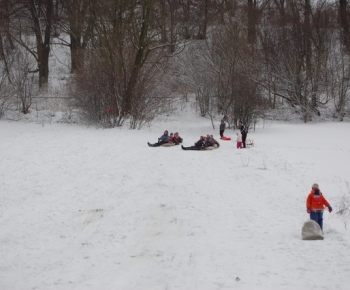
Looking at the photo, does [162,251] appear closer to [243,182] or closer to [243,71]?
[243,182]

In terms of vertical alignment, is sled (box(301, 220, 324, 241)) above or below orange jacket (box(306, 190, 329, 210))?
below

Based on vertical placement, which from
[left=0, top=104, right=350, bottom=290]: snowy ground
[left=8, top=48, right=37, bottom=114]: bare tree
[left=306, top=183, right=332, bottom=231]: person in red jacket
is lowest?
[left=0, top=104, right=350, bottom=290]: snowy ground

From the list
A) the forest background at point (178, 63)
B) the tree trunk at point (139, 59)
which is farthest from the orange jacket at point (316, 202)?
the tree trunk at point (139, 59)

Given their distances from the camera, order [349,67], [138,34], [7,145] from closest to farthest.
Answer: [7,145], [138,34], [349,67]

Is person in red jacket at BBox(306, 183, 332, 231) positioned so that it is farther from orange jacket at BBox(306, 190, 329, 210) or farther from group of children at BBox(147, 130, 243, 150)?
group of children at BBox(147, 130, 243, 150)

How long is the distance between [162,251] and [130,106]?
19395 mm

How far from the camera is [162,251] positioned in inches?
310

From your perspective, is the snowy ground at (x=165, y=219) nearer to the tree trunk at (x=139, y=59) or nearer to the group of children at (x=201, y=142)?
the group of children at (x=201, y=142)

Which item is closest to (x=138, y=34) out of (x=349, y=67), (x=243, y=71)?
(x=243, y=71)

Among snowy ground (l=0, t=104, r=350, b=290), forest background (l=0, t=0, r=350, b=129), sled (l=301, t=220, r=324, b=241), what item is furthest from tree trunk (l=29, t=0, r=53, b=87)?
sled (l=301, t=220, r=324, b=241)

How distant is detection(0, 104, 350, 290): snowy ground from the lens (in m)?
7.01

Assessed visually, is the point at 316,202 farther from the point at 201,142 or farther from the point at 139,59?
the point at 139,59

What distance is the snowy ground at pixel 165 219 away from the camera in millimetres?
7011

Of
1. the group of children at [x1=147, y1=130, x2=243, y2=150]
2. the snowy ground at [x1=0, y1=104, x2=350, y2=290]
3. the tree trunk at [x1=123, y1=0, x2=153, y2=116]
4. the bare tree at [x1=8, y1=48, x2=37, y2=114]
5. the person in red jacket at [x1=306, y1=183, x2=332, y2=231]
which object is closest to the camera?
the snowy ground at [x1=0, y1=104, x2=350, y2=290]
